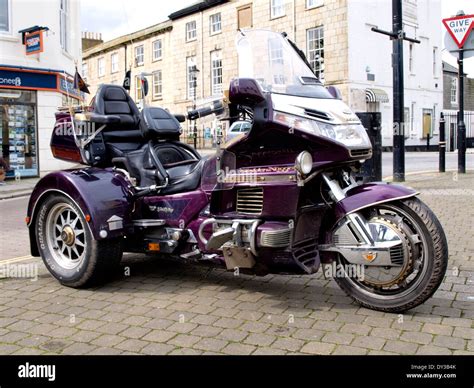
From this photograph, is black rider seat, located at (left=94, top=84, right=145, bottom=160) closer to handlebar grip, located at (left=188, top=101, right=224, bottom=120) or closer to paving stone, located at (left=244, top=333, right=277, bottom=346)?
handlebar grip, located at (left=188, top=101, right=224, bottom=120)

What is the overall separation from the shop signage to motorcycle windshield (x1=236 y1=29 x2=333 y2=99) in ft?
49.9

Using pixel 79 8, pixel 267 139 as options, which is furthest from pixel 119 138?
pixel 79 8

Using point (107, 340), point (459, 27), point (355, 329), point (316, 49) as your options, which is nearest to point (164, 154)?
point (107, 340)

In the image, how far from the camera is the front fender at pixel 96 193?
474 cm

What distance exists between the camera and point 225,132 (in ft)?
15.1

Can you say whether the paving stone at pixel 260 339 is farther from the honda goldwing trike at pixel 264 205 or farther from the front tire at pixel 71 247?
the front tire at pixel 71 247

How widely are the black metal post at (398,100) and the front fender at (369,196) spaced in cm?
898

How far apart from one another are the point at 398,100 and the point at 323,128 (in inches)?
384

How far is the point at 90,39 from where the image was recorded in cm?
5012

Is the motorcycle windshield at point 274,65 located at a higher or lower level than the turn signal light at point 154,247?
higher

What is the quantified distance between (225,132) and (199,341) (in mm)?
1815

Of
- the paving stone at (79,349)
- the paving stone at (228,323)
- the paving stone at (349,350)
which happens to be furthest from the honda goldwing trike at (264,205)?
the paving stone at (79,349)
